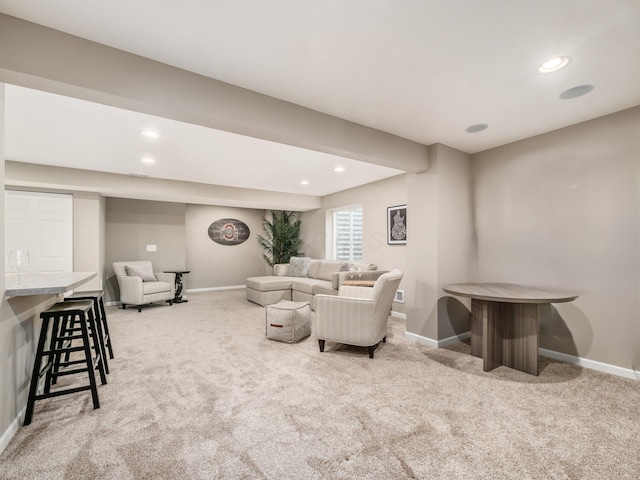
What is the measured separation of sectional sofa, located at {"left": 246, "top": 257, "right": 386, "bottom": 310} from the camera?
5.25 meters

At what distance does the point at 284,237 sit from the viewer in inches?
287

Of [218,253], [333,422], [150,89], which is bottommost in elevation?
[333,422]

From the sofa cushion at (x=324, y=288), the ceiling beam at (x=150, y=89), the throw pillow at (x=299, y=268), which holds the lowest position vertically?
the sofa cushion at (x=324, y=288)

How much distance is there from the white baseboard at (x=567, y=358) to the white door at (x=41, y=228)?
5478mm

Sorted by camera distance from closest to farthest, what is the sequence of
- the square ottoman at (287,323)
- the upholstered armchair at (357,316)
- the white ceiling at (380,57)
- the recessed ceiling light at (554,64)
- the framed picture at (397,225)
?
1. the white ceiling at (380,57)
2. the recessed ceiling light at (554,64)
3. the upholstered armchair at (357,316)
4. the square ottoman at (287,323)
5. the framed picture at (397,225)

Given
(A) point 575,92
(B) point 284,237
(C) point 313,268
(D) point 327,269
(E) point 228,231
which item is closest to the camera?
(A) point 575,92

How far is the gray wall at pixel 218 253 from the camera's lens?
712 cm

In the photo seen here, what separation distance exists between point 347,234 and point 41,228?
5.27 meters

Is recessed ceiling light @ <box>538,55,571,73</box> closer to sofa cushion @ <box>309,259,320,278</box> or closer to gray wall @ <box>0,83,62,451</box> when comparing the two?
gray wall @ <box>0,83,62,451</box>

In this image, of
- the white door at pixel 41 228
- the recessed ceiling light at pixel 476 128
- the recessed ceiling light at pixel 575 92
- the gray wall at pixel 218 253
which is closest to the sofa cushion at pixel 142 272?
the white door at pixel 41 228

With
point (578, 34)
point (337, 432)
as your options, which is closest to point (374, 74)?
point (578, 34)

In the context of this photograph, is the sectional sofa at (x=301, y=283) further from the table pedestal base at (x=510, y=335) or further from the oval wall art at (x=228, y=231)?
the table pedestal base at (x=510, y=335)

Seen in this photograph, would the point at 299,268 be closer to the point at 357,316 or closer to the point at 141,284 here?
the point at 141,284

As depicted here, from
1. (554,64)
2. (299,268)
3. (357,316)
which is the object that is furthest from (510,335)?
(299,268)
